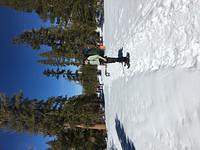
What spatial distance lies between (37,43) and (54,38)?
6.60 ft

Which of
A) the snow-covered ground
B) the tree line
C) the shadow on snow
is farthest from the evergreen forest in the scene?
the snow-covered ground

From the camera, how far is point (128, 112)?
16281 millimetres

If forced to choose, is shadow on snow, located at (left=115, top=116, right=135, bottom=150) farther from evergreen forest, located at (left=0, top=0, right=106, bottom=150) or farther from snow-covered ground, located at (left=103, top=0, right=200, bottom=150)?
evergreen forest, located at (left=0, top=0, right=106, bottom=150)

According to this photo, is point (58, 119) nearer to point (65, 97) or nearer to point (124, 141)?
point (65, 97)

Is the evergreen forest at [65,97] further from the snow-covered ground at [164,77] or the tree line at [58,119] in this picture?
the snow-covered ground at [164,77]

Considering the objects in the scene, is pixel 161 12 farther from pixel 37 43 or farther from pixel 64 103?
pixel 37 43

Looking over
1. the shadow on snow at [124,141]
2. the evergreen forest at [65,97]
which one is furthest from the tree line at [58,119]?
the shadow on snow at [124,141]

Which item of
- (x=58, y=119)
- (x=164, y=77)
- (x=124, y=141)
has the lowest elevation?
(x=58, y=119)

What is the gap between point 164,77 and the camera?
9.51 metres

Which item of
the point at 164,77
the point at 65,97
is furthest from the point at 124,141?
the point at 65,97

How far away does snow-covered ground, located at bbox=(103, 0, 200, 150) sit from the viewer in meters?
7.73

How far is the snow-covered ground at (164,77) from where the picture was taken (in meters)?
7.73

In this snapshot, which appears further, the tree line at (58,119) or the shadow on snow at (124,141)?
the tree line at (58,119)

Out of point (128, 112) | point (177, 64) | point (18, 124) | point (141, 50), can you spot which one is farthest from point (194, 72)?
point (18, 124)
